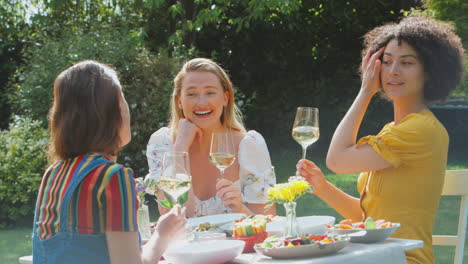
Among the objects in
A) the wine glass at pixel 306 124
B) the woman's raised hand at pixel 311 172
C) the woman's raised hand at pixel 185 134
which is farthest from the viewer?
the woman's raised hand at pixel 185 134

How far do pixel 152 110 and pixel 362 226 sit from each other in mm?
7179

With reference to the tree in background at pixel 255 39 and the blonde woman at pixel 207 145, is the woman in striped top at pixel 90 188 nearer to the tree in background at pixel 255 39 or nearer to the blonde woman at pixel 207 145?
the blonde woman at pixel 207 145

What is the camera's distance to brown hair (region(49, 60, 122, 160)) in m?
2.07

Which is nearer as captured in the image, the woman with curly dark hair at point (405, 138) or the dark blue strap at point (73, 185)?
the dark blue strap at point (73, 185)

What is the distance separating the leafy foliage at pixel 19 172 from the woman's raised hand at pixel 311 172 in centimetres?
631

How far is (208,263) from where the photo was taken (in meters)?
2.11

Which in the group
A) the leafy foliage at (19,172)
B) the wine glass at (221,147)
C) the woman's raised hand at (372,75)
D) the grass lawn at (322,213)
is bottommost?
the grass lawn at (322,213)

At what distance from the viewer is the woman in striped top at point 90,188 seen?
1976 mm

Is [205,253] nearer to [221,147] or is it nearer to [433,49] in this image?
[221,147]

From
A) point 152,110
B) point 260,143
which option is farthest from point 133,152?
point 260,143

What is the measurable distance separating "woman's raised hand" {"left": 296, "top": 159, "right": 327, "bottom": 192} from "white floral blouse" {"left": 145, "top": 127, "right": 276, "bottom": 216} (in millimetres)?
400

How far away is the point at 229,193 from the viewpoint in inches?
120

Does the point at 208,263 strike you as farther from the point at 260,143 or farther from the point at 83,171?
the point at 260,143

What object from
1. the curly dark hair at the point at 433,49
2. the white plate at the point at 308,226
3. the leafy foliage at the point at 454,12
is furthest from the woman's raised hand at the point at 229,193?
the leafy foliage at the point at 454,12
